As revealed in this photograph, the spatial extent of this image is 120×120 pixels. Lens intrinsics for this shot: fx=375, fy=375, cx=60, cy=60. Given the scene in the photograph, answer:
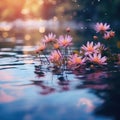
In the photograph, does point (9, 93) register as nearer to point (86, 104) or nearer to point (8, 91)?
point (8, 91)

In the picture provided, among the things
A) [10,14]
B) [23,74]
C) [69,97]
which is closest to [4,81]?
[23,74]

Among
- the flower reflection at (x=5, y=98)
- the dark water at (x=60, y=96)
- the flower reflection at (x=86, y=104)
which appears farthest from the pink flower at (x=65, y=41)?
the flower reflection at (x=86, y=104)

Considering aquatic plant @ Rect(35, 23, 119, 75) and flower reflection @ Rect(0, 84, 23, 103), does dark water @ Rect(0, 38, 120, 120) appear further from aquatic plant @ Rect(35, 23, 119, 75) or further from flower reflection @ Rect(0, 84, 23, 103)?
aquatic plant @ Rect(35, 23, 119, 75)

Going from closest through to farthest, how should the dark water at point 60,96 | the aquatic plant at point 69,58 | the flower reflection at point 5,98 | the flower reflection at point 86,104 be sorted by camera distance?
the dark water at point 60,96 < the flower reflection at point 86,104 < the flower reflection at point 5,98 < the aquatic plant at point 69,58

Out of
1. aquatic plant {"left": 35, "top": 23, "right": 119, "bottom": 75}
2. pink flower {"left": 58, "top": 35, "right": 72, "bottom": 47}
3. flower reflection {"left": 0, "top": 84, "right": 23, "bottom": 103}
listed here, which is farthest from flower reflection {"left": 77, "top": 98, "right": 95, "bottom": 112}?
pink flower {"left": 58, "top": 35, "right": 72, "bottom": 47}

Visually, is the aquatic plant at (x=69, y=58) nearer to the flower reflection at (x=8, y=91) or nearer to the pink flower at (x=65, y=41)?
the pink flower at (x=65, y=41)

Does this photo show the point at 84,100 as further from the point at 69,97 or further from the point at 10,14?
the point at 10,14

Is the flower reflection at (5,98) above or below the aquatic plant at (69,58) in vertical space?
below

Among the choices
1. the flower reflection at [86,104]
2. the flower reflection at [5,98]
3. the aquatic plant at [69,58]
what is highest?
the aquatic plant at [69,58]
